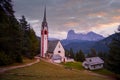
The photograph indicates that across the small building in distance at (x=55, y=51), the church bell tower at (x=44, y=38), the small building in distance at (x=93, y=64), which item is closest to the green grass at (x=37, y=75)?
the small building in distance at (x=93, y=64)

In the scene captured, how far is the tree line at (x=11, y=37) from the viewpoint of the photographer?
26.4 metres

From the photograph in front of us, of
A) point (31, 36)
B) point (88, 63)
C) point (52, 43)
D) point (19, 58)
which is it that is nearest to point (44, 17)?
point (52, 43)

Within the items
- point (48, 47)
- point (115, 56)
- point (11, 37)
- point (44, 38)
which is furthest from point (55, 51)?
point (11, 37)

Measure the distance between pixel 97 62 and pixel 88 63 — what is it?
182 inches

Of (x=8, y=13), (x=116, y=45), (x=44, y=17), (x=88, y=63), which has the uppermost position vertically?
(x=44, y=17)

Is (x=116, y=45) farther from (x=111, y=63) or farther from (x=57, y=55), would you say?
(x=57, y=55)

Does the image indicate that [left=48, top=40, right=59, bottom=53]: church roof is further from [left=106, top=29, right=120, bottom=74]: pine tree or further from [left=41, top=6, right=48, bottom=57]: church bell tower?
[left=106, top=29, right=120, bottom=74]: pine tree

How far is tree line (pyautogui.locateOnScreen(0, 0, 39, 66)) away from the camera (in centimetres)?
2643

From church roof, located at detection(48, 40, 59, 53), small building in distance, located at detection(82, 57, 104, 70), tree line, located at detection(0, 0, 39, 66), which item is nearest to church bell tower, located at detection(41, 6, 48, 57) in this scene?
church roof, located at detection(48, 40, 59, 53)

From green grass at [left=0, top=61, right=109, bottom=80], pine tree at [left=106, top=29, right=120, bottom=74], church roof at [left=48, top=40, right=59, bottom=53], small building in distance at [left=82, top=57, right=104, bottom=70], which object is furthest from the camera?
church roof at [left=48, top=40, right=59, bottom=53]

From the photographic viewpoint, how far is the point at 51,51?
263 feet

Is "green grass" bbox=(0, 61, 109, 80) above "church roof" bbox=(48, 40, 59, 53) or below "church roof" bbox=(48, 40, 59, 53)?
below

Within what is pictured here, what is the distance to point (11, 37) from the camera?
3991 cm

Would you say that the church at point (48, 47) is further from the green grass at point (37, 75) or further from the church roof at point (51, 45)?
the green grass at point (37, 75)
